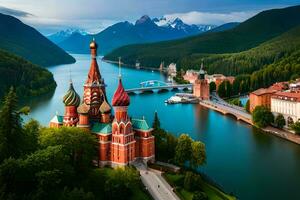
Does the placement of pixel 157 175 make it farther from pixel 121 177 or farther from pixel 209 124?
pixel 209 124

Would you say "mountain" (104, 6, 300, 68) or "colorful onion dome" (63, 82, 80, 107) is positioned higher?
"mountain" (104, 6, 300, 68)

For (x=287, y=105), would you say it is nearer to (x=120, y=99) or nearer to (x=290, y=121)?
(x=290, y=121)

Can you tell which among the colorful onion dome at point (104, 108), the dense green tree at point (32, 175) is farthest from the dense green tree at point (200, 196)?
the colorful onion dome at point (104, 108)

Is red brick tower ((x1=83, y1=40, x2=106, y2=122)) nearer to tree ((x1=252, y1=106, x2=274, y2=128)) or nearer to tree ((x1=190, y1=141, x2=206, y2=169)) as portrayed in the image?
tree ((x1=190, y1=141, x2=206, y2=169))

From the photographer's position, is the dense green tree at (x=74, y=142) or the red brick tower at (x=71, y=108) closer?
the dense green tree at (x=74, y=142)

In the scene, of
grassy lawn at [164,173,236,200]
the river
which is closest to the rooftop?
the river

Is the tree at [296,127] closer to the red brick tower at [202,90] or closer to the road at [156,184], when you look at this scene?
the road at [156,184]

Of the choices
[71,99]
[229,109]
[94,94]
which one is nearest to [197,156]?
[94,94]

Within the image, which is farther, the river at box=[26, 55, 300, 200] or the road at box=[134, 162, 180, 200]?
the river at box=[26, 55, 300, 200]
